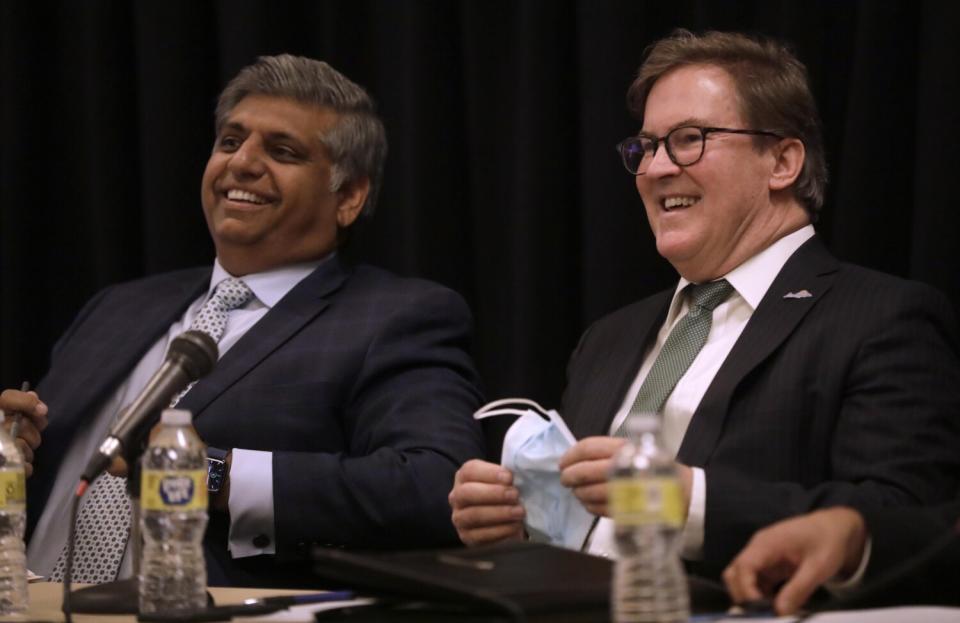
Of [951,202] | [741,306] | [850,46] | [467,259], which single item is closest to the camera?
[741,306]

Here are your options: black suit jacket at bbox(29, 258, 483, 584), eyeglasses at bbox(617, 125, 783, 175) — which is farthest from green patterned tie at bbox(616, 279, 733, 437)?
black suit jacket at bbox(29, 258, 483, 584)

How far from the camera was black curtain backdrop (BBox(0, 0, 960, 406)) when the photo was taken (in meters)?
2.79

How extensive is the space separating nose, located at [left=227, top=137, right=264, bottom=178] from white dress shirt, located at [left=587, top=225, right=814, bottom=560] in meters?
1.10

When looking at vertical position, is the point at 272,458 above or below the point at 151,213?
below

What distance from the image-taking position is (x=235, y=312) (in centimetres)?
314

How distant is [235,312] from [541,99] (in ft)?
2.84

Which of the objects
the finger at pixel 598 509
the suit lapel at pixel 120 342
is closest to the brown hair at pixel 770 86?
the finger at pixel 598 509

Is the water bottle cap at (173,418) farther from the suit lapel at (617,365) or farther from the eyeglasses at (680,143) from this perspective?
the eyeglasses at (680,143)

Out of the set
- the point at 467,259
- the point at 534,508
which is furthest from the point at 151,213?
the point at 534,508

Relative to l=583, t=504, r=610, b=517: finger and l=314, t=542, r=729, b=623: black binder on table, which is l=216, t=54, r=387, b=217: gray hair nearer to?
l=583, t=504, r=610, b=517: finger

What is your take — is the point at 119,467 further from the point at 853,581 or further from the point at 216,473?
the point at 853,581

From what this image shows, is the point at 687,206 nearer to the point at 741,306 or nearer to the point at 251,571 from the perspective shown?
the point at 741,306

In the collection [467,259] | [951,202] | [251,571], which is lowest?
[251,571]

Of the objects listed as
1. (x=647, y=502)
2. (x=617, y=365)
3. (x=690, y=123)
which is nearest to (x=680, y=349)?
(x=617, y=365)
